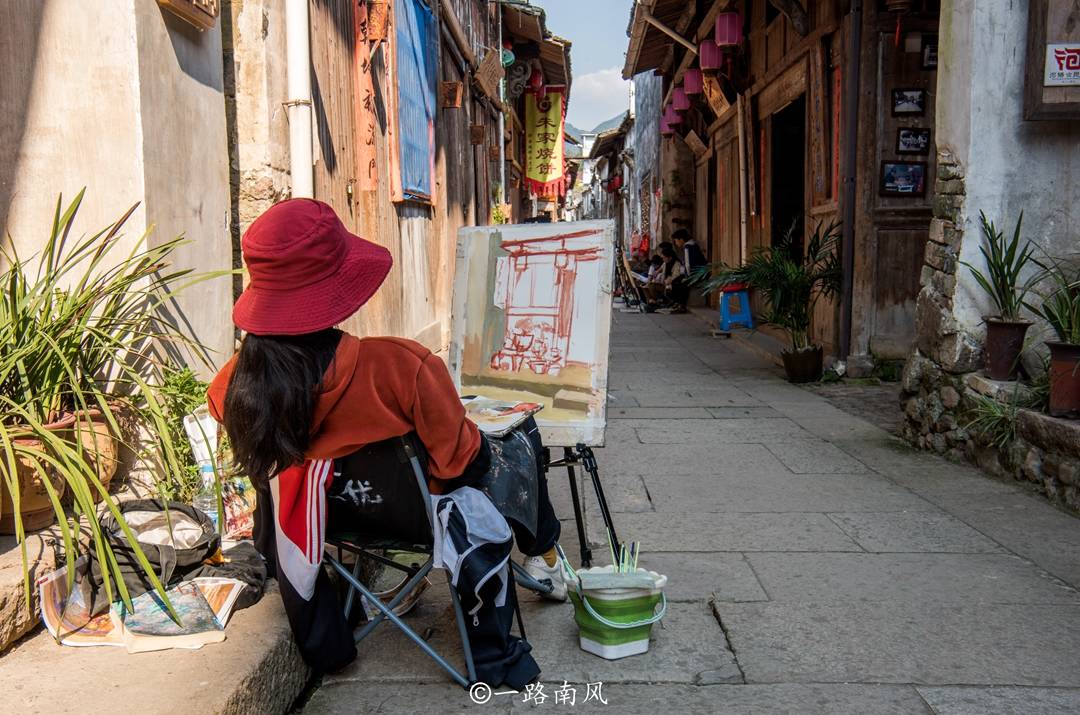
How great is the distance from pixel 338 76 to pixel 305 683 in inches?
157

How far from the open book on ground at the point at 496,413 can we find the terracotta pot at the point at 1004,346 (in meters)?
3.02

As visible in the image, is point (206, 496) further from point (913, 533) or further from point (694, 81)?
point (694, 81)

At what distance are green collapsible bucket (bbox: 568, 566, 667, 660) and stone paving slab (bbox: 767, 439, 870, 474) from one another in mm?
2549

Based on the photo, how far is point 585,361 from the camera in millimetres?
3662

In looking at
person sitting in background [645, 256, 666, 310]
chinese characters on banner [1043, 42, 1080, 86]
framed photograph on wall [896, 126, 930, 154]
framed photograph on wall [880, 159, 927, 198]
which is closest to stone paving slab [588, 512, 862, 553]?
chinese characters on banner [1043, 42, 1080, 86]

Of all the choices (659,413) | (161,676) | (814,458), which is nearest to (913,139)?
(659,413)

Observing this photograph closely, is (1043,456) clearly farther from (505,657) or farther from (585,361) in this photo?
(505,657)

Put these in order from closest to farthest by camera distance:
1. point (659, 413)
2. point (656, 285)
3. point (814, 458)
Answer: point (814, 458), point (659, 413), point (656, 285)

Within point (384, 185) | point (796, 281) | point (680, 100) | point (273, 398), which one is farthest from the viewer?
point (680, 100)

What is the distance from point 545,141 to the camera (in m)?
20.5

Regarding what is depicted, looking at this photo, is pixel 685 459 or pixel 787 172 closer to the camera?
pixel 685 459

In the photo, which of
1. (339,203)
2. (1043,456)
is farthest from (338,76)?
(1043,456)

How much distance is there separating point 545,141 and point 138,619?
18813 millimetres

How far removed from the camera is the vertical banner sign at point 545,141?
2012cm
